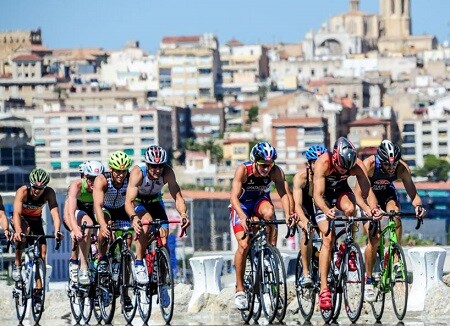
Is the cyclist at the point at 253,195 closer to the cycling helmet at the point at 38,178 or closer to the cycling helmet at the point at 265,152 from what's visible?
the cycling helmet at the point at 265,152

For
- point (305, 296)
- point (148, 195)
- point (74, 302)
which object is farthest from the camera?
point (74, 302)

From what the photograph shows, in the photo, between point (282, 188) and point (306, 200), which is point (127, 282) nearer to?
point (282, 188)

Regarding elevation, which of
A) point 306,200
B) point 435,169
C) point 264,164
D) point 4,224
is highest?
point 264,164

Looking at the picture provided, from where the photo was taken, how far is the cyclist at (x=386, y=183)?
67.4 feet

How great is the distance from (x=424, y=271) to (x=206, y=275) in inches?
105

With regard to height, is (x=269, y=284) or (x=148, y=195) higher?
(x=148, y=195)

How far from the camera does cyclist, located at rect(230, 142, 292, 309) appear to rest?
2047 centimetres

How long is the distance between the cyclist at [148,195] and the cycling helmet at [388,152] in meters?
1.92

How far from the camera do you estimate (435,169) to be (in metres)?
190

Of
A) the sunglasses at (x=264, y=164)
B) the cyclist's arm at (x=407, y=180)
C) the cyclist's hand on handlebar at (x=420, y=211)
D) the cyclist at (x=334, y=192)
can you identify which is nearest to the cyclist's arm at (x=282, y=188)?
the sunglasses at (x=264, y=164)

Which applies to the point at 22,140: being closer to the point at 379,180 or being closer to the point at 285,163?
the point at 285,163

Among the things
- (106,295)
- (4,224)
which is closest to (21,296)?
(4,224)

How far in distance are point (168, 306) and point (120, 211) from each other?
5.28ft

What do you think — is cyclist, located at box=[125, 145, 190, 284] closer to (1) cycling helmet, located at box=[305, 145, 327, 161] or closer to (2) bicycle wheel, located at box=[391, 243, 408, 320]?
(1) cycling helmet, located at box=[305, 145, 327, 161]
